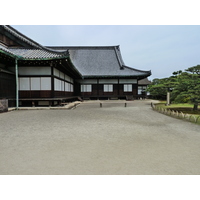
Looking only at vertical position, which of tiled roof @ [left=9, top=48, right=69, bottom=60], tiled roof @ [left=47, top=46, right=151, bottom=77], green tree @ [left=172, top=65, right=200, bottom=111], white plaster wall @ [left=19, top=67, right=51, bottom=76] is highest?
tiled roof @ [left=47, top=46, right=151, bottom=77]

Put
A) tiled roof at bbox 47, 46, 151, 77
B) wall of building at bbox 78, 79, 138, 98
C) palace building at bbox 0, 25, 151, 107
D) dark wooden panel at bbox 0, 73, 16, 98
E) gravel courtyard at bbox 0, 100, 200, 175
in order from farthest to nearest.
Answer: tiled roof at bbox 47, 46, 151, 77, wall of building at bbox 78, 79, 138, 98, palace building at bbox 0, 25, 151, 107, dark wooden panel at bbox 0, 73, 16, 98, gravel courtyard at bbox 0, 100, 200, 175

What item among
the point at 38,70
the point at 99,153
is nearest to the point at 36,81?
the point at 38,70

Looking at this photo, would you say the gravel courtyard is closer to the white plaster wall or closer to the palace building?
the palace building

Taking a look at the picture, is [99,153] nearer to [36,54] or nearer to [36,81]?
[36,81]

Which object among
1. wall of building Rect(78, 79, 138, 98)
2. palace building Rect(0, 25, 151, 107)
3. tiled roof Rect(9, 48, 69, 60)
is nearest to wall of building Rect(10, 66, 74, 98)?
palace building Rect(0, 25, 151, 107)

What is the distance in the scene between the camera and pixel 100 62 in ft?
92.6

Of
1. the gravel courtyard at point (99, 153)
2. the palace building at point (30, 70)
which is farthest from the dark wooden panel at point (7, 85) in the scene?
the gravel courtyard at point (99, 153)

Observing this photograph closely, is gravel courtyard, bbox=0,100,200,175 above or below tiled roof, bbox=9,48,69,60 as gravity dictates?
below

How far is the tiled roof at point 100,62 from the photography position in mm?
25581

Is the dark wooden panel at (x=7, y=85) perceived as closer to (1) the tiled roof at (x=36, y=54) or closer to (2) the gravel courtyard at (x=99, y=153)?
(1) the tiled roof at (x=36, y=54)

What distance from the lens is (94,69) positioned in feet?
88.0

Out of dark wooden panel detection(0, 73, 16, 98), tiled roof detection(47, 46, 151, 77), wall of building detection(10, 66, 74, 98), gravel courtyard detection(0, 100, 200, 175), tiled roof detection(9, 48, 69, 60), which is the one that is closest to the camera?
gravel courtyard detection(0, 100, 200, 175)

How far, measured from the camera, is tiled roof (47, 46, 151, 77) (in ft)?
83.9

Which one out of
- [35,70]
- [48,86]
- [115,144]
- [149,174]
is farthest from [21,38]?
[149,174]
